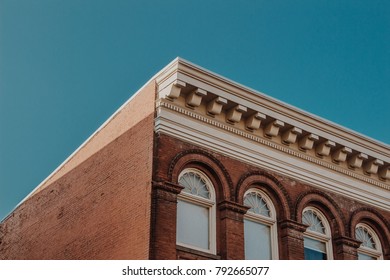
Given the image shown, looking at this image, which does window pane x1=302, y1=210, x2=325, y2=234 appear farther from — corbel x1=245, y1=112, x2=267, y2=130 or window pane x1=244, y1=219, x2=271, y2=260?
corbel x1=245, y1=112, x2=267, y2=130

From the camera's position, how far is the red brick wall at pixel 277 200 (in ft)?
61.3

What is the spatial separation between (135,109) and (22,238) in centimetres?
752

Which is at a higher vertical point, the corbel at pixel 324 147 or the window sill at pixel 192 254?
the corbel at pixel 324 147

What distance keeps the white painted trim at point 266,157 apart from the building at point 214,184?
0.03 m

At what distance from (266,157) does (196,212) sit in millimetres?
2982

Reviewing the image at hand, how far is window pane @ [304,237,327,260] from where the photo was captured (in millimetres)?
20795

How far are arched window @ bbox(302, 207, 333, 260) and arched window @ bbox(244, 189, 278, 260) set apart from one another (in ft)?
4.03

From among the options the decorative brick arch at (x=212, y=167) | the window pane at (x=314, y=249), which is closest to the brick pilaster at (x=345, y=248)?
the window pane at (x=314, y=249)

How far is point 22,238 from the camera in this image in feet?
82.0

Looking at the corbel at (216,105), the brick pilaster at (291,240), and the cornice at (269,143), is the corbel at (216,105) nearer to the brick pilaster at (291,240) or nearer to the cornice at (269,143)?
the cornice at (269,143)

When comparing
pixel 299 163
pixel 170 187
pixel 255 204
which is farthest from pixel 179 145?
pixel 299 163
